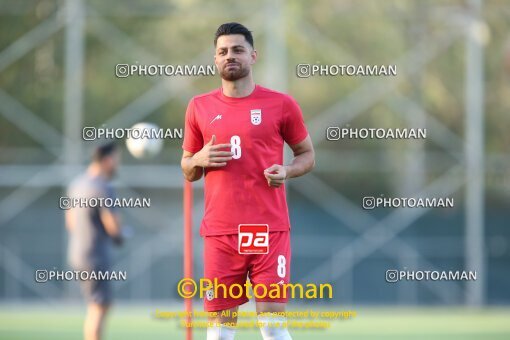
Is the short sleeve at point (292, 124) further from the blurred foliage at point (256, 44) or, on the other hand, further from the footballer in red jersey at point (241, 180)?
the blurred foliage at point (256, 44)

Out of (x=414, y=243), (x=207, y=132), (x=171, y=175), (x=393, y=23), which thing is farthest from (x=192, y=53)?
(x=207, y=132)

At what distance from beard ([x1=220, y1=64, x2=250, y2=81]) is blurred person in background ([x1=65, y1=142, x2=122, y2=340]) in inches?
117

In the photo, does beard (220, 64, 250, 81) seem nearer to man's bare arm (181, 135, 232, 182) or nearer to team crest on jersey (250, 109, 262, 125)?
team crest on jersey (250, 109, 262, 125)

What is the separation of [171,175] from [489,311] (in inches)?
204

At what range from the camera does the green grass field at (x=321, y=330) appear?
11258mm

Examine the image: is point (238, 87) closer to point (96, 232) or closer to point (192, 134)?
point (192, 134)

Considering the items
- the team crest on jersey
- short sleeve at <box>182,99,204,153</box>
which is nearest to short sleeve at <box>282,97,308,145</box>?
the team crest on jersey

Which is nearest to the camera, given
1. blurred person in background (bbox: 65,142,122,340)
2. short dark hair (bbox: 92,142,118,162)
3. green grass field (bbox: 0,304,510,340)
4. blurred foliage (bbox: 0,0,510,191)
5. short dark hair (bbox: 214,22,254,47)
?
short dark hair (bbox: 214,22,254,47)

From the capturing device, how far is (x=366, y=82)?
→ 61.0 feet

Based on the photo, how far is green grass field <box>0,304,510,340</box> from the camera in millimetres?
11258

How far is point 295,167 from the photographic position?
586 centimetres

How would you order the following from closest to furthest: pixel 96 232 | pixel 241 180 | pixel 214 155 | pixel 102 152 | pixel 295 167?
pixel 214 155 → pixel 241 180 → pixel 295 167 → pixel 102 152 → pixel 96 232

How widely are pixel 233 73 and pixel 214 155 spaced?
16.0 inches

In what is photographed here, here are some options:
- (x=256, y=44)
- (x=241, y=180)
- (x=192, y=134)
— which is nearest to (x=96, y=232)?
(x=192, y=134)
